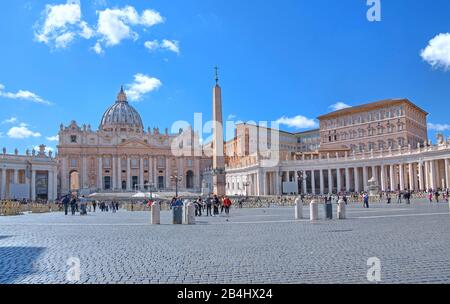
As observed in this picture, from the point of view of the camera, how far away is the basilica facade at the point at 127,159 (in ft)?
289

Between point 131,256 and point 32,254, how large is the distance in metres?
2.47

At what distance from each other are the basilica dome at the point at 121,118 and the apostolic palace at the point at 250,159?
264 mm

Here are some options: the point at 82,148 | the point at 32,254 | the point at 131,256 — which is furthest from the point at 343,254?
the point at 82,148

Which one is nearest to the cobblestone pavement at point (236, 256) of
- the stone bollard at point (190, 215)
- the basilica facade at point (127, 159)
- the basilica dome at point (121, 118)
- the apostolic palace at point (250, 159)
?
the stone bollard at point (190, 215)

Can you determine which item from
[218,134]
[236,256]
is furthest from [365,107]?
[236,256]

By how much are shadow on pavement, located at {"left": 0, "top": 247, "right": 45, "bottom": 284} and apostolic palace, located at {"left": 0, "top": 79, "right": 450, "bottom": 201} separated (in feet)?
78.8

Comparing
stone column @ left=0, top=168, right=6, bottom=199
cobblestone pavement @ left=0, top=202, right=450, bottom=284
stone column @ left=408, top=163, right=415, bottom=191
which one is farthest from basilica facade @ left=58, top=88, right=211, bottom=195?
cobblestone pavement @ left=0, top=202, right=450, bottom=284

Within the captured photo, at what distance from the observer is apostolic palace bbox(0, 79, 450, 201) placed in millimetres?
53156

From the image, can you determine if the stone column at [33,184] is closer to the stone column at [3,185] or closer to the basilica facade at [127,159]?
the stone column at [3,185]

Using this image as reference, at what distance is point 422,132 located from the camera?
7388 cm

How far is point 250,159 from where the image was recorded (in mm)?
73812

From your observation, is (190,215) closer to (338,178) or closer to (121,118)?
(338,178)

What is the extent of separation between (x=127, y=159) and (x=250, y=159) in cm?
3069
